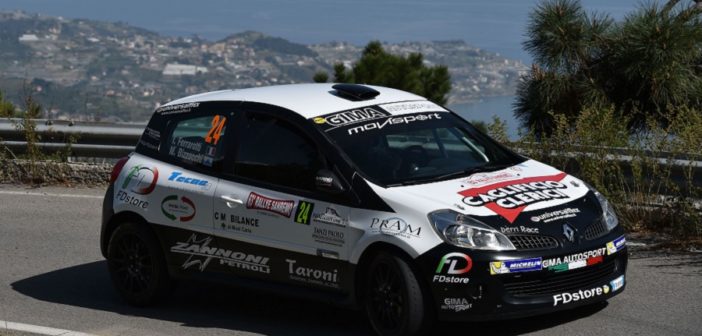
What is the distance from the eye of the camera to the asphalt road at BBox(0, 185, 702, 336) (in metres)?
6.54

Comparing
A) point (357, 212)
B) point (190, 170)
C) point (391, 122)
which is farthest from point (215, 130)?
point (357, 212)

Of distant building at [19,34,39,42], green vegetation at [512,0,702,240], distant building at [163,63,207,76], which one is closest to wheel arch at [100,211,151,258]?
green vegetation at [512,0,702,240]

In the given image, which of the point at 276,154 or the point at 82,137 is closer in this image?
the point at 276,154

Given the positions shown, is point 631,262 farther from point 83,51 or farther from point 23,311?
point 83,51

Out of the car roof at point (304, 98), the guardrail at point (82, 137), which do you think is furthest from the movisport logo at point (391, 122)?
the guardrail at point (82, 137)

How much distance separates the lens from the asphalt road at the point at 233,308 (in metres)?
6.54

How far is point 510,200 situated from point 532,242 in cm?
31

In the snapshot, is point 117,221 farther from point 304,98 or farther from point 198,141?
point 304,98

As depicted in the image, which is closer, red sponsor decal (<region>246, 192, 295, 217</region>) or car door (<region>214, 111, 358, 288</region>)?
car door (<region>214, 111, 358, 288</region>)

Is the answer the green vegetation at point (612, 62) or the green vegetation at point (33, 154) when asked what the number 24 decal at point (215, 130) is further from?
the green vegetation at point (33, 154)

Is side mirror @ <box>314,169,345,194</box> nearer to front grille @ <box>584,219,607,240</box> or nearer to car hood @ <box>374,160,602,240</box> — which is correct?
car hood @ <box>374,160,602,240</box>

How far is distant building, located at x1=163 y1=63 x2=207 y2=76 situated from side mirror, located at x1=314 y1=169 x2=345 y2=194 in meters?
108

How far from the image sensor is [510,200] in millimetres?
6137

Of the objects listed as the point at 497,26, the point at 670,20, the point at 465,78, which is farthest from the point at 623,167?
the point at 497,26
